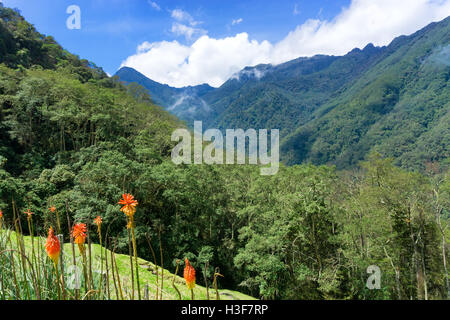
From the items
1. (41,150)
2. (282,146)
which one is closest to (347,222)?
(41,150)

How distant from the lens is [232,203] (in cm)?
1902

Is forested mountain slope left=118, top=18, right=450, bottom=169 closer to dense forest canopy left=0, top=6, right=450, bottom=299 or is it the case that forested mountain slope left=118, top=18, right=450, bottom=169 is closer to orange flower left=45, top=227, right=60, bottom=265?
dense forest canopy left=0, top=6, right=450, bottom=299

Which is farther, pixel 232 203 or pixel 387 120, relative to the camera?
pixel 387 120

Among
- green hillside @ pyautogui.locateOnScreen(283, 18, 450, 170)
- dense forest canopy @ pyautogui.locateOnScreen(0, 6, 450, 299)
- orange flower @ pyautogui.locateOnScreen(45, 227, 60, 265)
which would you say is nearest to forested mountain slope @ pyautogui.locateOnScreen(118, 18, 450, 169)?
green hillside @ pyautogui.locateOnScreen(283, 18, 450, 170)

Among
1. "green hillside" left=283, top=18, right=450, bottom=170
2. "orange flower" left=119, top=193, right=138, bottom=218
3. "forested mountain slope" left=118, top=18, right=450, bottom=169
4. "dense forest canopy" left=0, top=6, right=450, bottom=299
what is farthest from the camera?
"forested mountain slope" left=118, top=18, right=450, bottom=169

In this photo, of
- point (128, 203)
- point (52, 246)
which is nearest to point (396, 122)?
point (128, 203)

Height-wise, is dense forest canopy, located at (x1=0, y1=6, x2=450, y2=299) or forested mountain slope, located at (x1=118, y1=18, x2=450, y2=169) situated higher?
forested mountain slope, located at (x1=118, y1=18, x2=450, y2=169)

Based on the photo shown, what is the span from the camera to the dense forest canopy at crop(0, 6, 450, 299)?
11961 millimetres

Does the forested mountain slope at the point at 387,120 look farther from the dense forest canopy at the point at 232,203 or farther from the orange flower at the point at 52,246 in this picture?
the orange flower at the point at 52,246

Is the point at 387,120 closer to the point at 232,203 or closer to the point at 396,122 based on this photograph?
the point at 396,122

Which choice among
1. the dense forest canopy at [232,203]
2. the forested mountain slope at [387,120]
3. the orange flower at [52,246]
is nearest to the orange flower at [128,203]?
the orange flower at [52,246]

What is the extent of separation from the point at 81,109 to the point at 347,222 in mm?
20498

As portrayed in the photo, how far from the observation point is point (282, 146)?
97.5 metres
